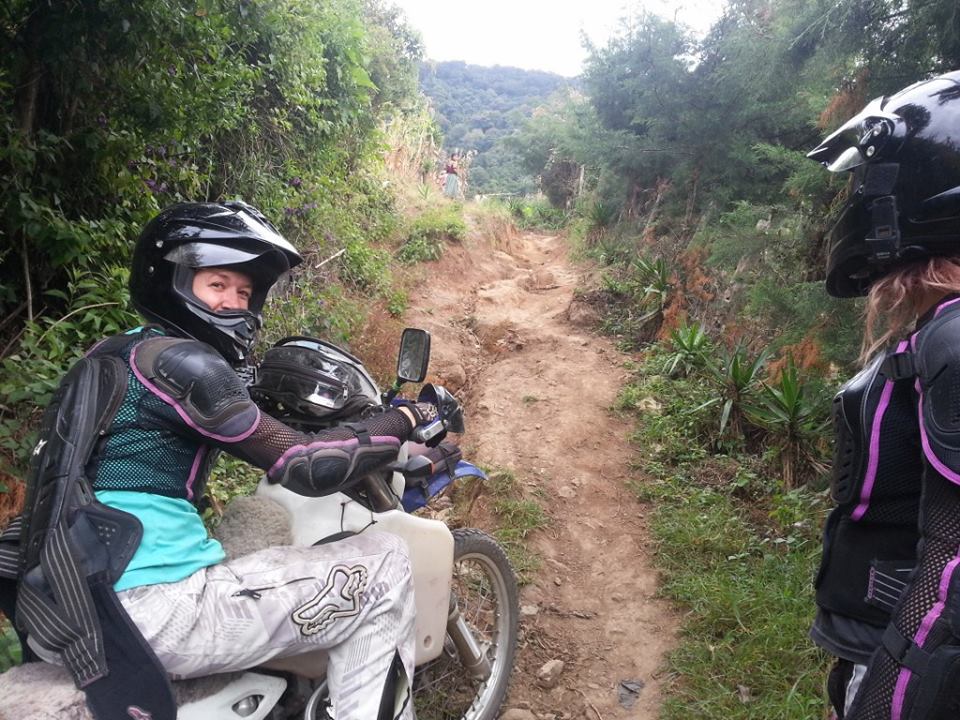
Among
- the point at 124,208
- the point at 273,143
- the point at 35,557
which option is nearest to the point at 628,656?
the point at 35,557

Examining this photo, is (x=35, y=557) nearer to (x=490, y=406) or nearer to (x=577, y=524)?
(x=577, y=524)

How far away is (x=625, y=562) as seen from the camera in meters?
4.17

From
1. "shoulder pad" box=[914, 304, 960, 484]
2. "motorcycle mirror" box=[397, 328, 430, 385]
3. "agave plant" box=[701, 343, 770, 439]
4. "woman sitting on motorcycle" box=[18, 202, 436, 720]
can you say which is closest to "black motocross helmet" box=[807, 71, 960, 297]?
"shoulder pad" box=[914, 304, 960, 484]

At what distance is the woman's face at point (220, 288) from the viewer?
190 cm

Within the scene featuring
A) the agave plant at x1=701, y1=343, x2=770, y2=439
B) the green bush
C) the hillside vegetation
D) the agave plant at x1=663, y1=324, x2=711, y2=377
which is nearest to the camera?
the hillside vegetation

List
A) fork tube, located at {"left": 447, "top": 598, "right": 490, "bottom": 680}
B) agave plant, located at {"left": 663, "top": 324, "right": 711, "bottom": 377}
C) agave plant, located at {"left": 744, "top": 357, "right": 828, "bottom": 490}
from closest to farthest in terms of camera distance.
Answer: fork tube, located at {"left": 447, "top": 598, "right": 490, "bottom": 680}
agave plant, located at {"left": 744, "top": 357, "right": 828, "bottom": 490}
agave plant, located at {"left": 663, "top": 324, "right": 711, "bottom": 377}

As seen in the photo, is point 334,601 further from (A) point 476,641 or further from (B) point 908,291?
(B) point 908,291

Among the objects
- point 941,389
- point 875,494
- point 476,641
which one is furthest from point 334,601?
point 941,389

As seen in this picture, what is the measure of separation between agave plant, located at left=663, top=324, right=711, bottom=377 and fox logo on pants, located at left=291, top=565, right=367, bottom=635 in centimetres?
524

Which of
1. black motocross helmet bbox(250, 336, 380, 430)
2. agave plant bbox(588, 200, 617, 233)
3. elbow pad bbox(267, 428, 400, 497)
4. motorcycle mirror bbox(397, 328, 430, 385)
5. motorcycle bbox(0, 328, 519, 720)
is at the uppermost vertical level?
agave plant bbox(588, 200, 617, 233)

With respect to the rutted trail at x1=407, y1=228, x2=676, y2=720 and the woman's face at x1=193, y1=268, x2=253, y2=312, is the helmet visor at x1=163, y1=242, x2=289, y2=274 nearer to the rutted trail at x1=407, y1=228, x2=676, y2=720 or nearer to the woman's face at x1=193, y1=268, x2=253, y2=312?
the woman's face at x1=193, y1=268, x2=253, y2=312

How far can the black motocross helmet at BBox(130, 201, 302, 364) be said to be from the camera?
1863 millimetres

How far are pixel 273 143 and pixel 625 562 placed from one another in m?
4.98

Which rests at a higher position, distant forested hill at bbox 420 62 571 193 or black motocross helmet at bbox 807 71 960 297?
distant forested hill at bbox 420 62 571 193
